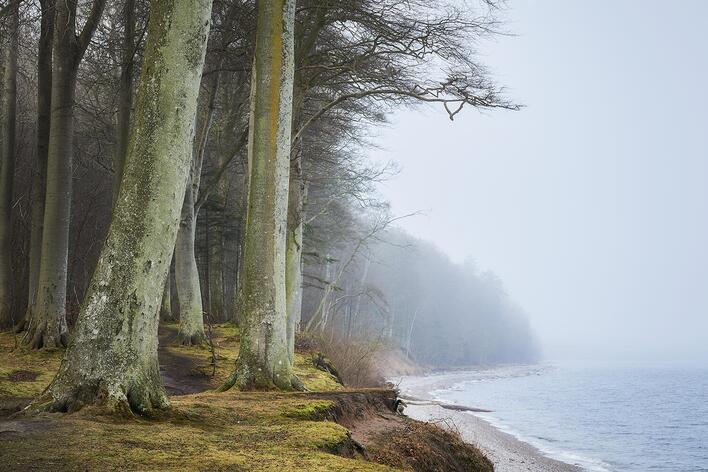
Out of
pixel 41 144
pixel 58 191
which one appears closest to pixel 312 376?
pixel 58 191

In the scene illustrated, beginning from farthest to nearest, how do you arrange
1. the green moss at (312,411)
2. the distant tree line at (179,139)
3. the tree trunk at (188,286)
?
the tree trunk at (188,286)
the green moss at (312,411)
the distant tree line at (179,139)

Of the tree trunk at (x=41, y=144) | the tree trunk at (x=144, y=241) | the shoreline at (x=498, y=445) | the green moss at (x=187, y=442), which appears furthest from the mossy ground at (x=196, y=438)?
the shoreline at (x=498, y=445)

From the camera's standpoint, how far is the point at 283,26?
27.4 ft

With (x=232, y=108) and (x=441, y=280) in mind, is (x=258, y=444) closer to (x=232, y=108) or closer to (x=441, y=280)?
(x=232, y=108)

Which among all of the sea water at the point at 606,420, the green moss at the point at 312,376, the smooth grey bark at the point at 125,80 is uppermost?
the smooth grey bark at the point at 125,80

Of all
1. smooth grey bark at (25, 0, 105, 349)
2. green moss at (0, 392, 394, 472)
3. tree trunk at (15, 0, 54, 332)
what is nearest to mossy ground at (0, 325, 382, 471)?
green moss at (0, 392, 394, 472)

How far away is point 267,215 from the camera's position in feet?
26.2

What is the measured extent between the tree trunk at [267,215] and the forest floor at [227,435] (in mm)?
505

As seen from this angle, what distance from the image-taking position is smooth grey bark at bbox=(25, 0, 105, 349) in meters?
10.6

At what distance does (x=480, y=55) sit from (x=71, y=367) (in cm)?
923

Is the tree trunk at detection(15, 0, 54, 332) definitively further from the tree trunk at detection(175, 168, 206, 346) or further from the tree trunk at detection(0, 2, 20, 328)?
the tree trunk at detection(175, 168, 206, 346)

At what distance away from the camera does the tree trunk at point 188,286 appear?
14.4 metres

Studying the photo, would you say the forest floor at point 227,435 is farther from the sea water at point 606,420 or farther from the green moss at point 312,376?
the sea water at point 606,420

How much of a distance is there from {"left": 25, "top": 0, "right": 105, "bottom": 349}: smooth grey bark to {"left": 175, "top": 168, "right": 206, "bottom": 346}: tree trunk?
372 centimetres
